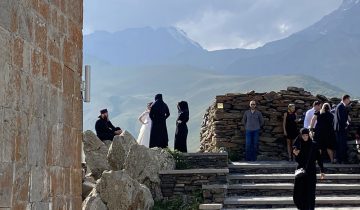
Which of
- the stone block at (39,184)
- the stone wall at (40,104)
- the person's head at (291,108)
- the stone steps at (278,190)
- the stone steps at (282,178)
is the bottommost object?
the stone steps at (278,190)

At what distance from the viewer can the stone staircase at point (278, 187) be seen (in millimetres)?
12391

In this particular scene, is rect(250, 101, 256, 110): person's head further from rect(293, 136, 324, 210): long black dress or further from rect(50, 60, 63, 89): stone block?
rect(50, 60, 63, 89): stone block

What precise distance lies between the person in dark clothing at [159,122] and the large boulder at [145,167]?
6.24 feet

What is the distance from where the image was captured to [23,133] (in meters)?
4.60

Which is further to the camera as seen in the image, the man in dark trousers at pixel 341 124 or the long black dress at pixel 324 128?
the man in dark trousers at pixel 341 124

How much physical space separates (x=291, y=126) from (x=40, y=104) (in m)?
11.5

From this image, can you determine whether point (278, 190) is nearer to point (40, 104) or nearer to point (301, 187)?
point (301, 187)

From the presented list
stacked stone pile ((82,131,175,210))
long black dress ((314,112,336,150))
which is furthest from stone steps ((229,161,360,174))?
stacked stone pile ((82,131,175,210))

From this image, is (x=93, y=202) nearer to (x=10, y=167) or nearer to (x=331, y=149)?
(x=331, y=149)

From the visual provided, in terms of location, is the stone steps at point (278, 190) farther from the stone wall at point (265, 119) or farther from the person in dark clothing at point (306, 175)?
the stone wall at point (265, 119)

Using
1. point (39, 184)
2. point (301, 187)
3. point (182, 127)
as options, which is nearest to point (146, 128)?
point (182, 127)

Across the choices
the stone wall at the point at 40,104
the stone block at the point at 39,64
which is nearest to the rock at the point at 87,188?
the stone wall at the point at 40,104

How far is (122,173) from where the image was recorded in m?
12.2

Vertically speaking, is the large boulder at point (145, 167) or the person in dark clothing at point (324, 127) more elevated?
the person in dark clothing at point (324, 127)
